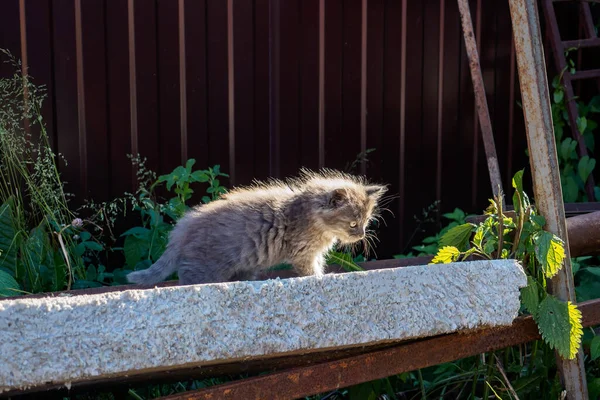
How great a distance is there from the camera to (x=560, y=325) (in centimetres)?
283

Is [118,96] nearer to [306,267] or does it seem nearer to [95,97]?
[95,97]

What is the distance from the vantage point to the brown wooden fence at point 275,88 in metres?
4.63

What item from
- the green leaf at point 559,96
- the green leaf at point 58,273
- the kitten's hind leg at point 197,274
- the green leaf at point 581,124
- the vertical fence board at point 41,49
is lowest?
the green leaf at point 58,273

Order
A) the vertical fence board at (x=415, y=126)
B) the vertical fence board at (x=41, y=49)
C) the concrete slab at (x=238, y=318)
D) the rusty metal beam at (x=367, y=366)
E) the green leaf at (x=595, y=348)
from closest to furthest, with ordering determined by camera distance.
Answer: the concrete slab at (x=238, y=318)
the rusty metal beam at (x=367, y=366)
the green leaf at (x=595, y=348)
the vertical fence board at (x=41, y=49)
the vertical fence board at (x=415, y=126)

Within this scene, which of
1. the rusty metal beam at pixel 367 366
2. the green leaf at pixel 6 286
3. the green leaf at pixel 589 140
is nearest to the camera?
the rusty metal beam at pixel 367 366

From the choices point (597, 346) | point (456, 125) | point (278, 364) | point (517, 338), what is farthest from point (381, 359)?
point (456, 125)

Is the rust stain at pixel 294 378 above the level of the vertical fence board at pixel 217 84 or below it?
below

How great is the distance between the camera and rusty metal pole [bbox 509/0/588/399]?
3057 mm

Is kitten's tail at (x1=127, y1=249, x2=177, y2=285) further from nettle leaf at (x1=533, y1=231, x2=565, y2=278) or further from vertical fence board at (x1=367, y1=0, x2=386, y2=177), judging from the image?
vertical fence board at (x1=367, y1=0, x2=386, y2=177)

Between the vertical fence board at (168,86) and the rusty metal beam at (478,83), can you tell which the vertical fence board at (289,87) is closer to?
the vertical fence board at (168,86)

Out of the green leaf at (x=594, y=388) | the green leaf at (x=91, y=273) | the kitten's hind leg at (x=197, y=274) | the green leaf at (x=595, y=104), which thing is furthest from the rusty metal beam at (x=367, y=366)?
the green leaf at (x=595, y=104)

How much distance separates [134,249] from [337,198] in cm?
135

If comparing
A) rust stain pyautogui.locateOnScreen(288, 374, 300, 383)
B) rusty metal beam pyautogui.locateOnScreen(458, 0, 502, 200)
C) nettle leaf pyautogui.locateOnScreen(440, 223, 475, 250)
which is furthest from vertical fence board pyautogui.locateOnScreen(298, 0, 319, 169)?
rust stain pyautogui.locateOnScreen(288, 374, 300, 383)

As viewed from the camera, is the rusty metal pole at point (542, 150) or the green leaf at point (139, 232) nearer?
the rusty metal pole at point (542, 150)
